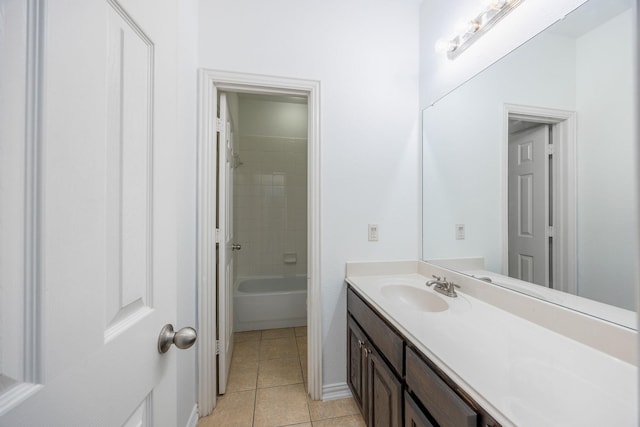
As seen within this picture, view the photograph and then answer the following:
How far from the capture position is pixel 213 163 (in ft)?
5.02

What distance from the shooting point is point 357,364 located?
1408 millimetres

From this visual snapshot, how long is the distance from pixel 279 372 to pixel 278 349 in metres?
0.32

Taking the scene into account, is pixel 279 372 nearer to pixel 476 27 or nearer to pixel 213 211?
→ pixel 213 211

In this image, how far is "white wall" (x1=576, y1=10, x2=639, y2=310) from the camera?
0.76 metres

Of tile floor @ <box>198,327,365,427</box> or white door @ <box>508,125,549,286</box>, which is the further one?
tile floor @ <box>198,327,365,427</box>

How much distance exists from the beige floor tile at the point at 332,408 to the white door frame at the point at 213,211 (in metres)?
0.05

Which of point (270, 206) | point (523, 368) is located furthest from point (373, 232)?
point (270, 206)

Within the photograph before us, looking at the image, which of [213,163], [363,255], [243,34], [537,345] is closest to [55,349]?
[537,345]

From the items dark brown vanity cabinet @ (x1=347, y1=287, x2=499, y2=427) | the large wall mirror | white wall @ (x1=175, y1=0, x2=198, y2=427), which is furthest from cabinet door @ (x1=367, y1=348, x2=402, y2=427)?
white wall @ (x1=175, y1=0, x2=198, y2=427)

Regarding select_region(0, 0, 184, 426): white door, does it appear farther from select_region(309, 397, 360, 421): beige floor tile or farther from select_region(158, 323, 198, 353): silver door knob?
select_region(309, 397, 360, 421): beige floor tile

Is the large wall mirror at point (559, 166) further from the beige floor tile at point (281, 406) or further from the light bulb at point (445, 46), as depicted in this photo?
the beige floor tile at point (281, 406)

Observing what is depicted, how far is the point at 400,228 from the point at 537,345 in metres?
0.97

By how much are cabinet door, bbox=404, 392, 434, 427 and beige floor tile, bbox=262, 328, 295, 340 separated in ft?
5.57

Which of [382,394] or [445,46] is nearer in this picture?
[382,394]
